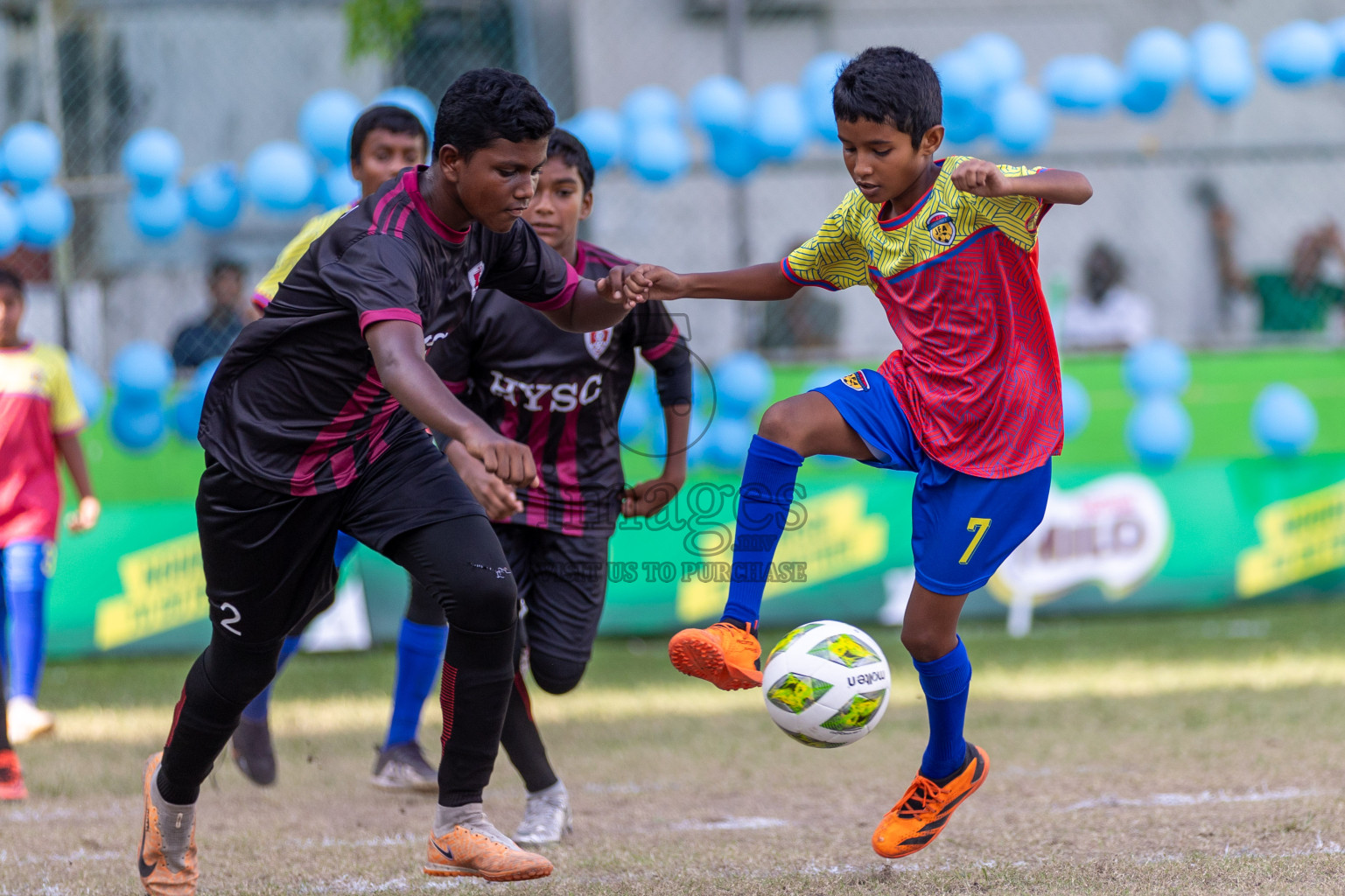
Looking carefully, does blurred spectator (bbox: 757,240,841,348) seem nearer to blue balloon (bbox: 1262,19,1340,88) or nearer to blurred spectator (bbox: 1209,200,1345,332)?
blue balloon (bbox: 1262,19,1340,88)

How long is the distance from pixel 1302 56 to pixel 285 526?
7103mm

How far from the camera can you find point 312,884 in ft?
12.4

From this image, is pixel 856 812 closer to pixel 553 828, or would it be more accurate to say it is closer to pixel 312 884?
pixel 553 828

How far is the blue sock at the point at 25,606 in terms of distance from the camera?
6074 mm

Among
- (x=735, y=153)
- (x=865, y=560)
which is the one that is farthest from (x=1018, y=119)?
(x=865, y=560)

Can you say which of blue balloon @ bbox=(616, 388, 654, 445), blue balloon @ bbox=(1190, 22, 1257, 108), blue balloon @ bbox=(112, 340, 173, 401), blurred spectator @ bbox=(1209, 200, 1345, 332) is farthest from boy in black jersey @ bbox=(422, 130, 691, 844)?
blurred spectator @ bbox=(1209, 200, 1345, 332)

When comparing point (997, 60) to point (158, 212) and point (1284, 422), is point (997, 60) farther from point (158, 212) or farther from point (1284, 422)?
point (158, 212)

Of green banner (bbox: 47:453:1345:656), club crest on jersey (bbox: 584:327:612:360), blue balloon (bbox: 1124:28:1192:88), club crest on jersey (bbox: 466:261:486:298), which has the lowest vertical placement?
green banner (bbox: 47:453:1345:656)

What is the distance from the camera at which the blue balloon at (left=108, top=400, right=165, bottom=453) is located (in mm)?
7660

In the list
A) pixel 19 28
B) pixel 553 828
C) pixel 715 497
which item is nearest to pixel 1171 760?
pixel 553 828

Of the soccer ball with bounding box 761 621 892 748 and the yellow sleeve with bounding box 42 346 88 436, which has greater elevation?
the yellow sleeve with bounding box 42 346 88 436

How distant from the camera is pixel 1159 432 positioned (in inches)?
329

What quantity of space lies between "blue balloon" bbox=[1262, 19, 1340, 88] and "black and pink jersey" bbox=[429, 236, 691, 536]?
211 inches

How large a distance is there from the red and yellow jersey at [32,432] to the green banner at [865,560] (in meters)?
1.64
